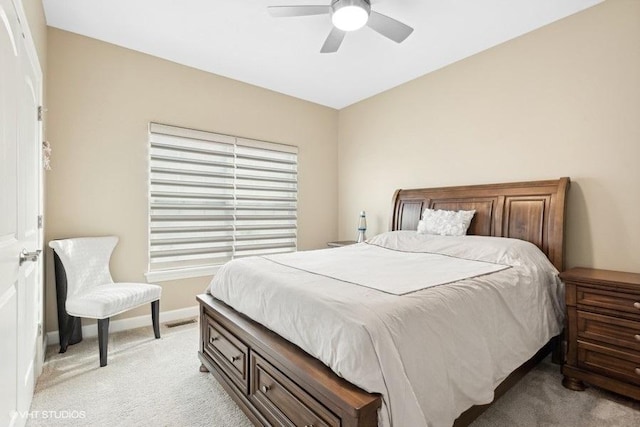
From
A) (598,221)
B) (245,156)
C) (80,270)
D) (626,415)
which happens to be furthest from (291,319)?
(245,156)

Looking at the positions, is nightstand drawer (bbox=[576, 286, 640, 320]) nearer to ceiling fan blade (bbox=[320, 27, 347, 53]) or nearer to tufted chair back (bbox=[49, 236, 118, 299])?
ceiling fan blade (bbox=[320, 27, 347, 53])

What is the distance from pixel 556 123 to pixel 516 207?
0.80 metres

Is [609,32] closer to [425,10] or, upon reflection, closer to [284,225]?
[425,10]

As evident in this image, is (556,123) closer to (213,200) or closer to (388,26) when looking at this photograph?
(388,26)

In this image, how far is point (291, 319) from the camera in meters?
1.61

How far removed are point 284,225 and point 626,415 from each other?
364 cm

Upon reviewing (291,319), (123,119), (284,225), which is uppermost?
(123,119)

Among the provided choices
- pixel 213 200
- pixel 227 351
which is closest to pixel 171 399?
pixel 227 351

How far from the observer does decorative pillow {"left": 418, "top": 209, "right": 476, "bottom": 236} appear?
3098mm

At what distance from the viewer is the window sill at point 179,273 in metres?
3.42

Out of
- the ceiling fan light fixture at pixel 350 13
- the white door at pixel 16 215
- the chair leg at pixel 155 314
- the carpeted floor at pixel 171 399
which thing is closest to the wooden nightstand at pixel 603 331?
the carpeted floor at pixel 171 399

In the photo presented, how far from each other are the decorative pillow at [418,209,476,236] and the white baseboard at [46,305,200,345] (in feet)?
9.20

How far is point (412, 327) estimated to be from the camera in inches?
54.2

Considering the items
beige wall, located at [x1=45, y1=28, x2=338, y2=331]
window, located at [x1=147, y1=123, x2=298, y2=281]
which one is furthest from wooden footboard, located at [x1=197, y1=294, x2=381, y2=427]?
beige wall, located at [x1=45, y1=28, x2=338, y2=331]
